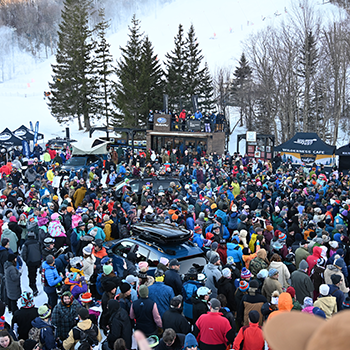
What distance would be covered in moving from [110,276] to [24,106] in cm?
6373

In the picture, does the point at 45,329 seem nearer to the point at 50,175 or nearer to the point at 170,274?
the point at 170,274

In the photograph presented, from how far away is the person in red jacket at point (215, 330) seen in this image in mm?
4844

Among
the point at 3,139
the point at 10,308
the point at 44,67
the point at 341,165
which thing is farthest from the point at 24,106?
the point at 10,308

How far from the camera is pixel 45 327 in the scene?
4992mm

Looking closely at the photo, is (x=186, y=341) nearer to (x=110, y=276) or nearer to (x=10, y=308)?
(x=110, y=276)

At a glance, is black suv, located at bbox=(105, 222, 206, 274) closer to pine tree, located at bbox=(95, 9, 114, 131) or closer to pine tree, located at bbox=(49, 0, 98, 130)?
pine tree, located at bbox=(95, 9, 114, 131)

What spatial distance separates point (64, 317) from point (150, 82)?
40753 mm

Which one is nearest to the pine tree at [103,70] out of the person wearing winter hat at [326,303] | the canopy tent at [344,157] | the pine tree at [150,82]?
the pine tree at [150,82]

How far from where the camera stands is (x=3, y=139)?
24.2 m

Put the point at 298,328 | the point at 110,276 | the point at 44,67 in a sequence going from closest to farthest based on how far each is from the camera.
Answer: the point at 298,328 → the point at 110,276 → the point at 44,67

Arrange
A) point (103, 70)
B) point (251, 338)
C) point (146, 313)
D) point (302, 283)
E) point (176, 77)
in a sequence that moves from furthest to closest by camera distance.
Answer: point (103, 70), point (176, 77), point (302, 283), point (146, 313), point (251, 338)

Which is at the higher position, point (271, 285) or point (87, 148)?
point (87, 148)

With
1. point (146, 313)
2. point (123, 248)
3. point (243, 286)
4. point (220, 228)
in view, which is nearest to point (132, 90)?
point (220, 228)

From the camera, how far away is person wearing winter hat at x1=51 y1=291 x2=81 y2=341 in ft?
17.6
